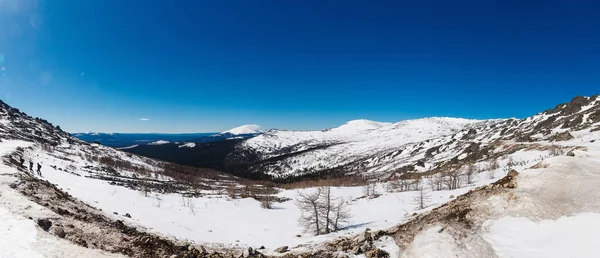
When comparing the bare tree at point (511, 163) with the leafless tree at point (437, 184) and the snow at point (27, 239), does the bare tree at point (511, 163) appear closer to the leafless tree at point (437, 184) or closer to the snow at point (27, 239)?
the leafless tree at point (437, 184)

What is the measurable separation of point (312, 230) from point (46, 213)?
28.5 meters

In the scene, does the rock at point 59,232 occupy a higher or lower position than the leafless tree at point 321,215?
higher

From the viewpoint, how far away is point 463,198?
2289 centimetres

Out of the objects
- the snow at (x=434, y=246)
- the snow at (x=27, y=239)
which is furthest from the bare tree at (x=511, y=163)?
the snow at (x=27, y=239)

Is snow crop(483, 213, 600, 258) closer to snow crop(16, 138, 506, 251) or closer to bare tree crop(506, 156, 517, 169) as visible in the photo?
snow crop(16, 138, 506, 251)

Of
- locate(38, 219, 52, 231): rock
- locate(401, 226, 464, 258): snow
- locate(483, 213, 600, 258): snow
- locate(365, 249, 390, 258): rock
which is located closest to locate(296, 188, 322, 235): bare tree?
locate(365, 249, 390, 258): rock

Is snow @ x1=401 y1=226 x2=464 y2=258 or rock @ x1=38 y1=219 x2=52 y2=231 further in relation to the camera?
rock @ x1=38 y1=219 x2=52 y2=231

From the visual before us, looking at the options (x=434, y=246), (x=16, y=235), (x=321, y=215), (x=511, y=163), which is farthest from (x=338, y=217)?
(x=511, y=163)

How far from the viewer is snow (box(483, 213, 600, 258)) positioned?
1355 centimetres

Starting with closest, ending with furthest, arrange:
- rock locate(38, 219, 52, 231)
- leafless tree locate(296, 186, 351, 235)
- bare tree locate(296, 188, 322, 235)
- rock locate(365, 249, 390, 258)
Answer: rock locate(365, 249, 390, 258) < rock locate(38, 219, 52, 231) < bare tree locate(296, 188, 322, 235) < leafless tree locate(296, 186, 351, 235)

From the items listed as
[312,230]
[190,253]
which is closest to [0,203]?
[190,253]

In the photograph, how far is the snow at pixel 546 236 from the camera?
44.5 feet

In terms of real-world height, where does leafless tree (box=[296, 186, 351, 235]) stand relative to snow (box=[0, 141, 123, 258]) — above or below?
below

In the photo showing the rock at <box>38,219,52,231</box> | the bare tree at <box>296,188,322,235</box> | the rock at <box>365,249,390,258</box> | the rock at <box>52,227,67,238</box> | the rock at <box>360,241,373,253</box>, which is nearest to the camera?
the rock at <box>365,249,390,258</box>
